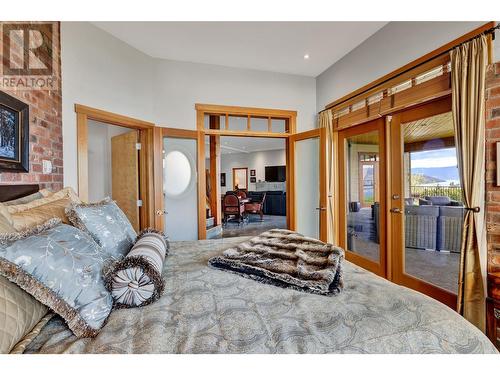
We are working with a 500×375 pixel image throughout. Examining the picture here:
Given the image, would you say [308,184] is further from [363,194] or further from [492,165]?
[492,165]

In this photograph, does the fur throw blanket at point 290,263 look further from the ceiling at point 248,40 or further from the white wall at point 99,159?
the white wall at point 99,159

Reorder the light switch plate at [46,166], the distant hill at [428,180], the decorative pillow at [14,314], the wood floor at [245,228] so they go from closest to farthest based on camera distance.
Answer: the decorative pillow at [14,314]
the light switch plate at [46,166]
the distant hill at [428,180]
the wood floor at [245,228]

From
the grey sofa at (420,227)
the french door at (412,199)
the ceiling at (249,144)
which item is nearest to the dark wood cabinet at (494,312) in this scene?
the french door at (412,199)

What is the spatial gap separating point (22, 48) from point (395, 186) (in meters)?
3.76

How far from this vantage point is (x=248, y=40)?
3072mm

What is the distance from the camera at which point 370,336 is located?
854 mm

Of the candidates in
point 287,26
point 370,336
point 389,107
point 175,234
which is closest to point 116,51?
point 287,26

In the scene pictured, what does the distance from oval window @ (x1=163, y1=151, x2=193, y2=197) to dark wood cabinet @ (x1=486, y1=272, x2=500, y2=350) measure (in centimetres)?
343

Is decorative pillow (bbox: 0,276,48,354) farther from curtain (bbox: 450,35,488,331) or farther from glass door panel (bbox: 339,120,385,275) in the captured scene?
glass door panel (bbox: 339,120,385,275)

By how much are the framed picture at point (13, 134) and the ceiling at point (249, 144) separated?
7566 millimetres

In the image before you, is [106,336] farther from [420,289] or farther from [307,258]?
[420,289]

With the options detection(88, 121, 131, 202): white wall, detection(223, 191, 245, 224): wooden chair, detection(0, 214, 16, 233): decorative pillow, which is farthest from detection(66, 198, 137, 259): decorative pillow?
detection(223, 191, 245, 224): wooden chair

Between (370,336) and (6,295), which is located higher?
(6,295)

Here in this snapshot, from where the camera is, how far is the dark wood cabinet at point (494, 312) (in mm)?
1708
